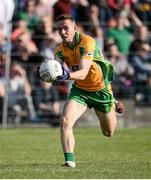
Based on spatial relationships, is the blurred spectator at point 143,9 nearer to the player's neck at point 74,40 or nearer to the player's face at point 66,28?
the player's neck at point 74,40

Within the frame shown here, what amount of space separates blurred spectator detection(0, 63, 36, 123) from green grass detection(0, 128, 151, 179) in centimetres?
87

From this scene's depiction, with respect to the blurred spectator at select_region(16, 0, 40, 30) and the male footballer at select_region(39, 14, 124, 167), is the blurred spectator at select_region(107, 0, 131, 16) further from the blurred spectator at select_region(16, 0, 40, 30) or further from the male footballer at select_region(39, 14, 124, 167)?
the male footballer at select_region(39, 14, 124, 167)

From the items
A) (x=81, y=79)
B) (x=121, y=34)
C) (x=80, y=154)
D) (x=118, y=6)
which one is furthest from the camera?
(x=118, y=6)

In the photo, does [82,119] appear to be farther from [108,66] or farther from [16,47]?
[108,66]

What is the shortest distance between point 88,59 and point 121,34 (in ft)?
38.2

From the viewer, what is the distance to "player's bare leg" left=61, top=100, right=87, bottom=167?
11.3m

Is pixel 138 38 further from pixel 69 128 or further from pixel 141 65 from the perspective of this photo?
pixel 69 128

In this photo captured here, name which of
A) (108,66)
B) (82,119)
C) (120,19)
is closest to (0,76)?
(82,119)

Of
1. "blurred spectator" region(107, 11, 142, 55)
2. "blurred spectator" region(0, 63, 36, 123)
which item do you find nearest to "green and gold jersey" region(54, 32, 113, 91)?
"blurred spectator" region(0, 63, 36, 123)

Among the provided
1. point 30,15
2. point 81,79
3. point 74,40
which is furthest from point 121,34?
point 81,79

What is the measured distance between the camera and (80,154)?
48.3 ft

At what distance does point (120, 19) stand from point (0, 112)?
4.53m

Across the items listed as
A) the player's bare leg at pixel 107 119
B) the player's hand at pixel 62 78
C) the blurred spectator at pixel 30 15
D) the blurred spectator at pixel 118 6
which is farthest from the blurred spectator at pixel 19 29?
the player's hand at pixel 62 78

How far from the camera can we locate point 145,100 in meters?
22.5
